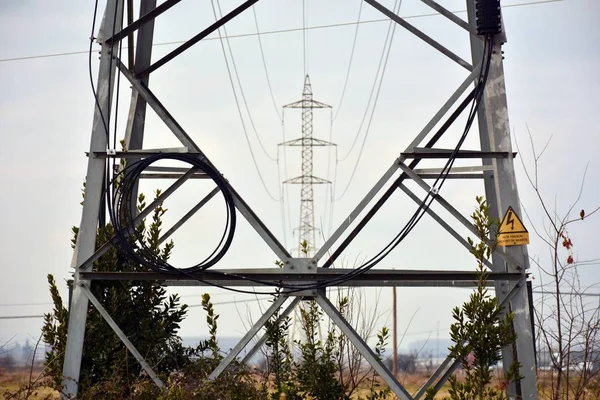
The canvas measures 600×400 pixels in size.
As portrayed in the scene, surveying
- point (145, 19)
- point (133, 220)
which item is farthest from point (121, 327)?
point (145, 19)

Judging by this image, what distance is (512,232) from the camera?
929 centimetres

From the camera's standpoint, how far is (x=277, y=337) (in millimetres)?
11273

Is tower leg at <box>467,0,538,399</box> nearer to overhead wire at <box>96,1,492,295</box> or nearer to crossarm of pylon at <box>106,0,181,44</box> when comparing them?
overhead wire at <box>96,1,492,295</box>

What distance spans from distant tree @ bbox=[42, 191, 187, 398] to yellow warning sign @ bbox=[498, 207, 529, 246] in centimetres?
400

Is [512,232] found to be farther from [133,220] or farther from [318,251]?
[133,220]

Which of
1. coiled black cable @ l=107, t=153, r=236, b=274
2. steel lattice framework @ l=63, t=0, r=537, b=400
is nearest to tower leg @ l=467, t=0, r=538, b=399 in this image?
steel lattice framework @ l=63, t=0, r=537, b=400

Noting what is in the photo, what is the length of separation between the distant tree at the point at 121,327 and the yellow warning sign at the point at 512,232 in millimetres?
4002

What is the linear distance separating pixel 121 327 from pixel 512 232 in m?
4.53

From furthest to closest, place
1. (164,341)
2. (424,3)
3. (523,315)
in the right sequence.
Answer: (164,341)
(424,3)
(523,315)

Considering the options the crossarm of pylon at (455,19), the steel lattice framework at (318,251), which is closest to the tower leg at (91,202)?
the steel lattice framework at (318,251)

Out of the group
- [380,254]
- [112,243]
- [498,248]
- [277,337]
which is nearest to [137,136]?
[112,243]

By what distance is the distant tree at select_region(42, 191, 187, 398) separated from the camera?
10359 mm

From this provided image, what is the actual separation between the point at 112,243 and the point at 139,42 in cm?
280

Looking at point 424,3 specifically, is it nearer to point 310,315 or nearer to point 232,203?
point 232,203
